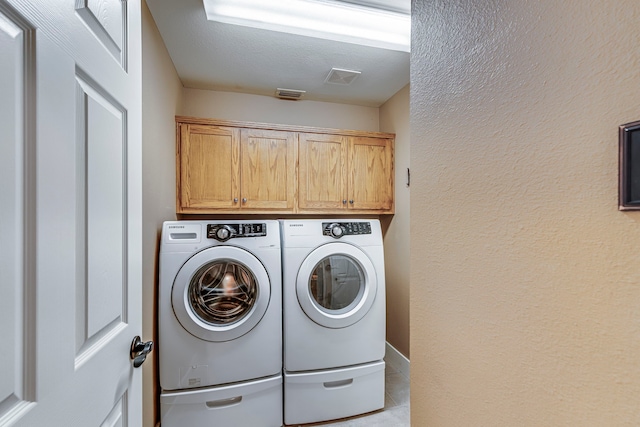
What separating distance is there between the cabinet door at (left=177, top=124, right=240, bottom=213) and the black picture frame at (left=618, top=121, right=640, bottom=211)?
2.19 metres

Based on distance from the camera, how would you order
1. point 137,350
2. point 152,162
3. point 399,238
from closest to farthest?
point 137,350 < point 152,162 < point 399,238

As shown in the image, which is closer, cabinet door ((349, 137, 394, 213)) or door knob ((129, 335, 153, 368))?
door knob ((129, 335, 153, 368))

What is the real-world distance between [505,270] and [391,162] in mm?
2087

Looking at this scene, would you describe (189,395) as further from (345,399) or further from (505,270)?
(505,270)

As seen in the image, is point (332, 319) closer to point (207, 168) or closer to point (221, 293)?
point (221, 293)

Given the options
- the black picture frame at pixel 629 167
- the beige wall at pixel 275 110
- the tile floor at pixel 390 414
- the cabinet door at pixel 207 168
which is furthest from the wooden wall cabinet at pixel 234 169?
the black picture frame at pixel 629 167

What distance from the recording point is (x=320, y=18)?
168 cm

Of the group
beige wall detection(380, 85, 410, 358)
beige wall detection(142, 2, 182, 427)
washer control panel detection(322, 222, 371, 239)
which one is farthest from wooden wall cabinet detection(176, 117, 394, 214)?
washer control panel detection(322, 222, 371, 239)

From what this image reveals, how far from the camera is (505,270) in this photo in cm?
69

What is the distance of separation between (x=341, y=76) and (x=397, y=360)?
243 cm

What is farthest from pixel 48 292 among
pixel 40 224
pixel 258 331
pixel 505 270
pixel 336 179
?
pixel 336 179

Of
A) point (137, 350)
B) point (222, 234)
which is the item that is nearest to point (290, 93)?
point (222, 234)

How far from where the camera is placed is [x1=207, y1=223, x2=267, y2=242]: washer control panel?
1.83 meters

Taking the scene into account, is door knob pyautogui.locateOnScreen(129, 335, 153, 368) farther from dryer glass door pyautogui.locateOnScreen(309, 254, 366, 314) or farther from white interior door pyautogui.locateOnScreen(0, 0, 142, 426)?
dryer glass door pyautogui.locateOnScreen(309, 254, 366, 314)
